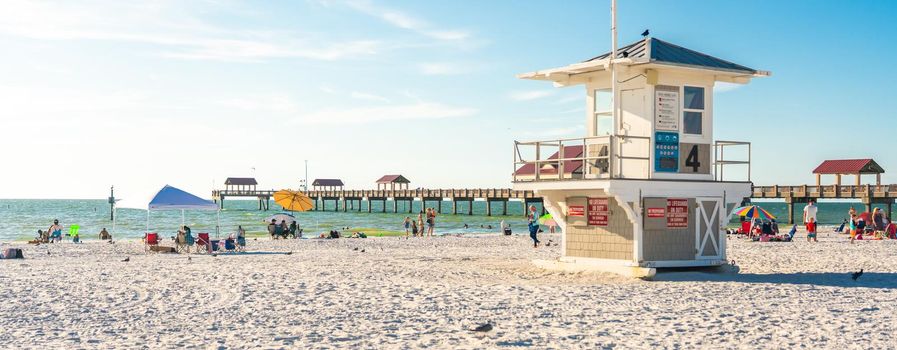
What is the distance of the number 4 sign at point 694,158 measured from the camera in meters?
15.4

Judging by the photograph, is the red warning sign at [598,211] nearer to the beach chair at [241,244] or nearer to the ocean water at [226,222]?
the beach chair at [241,244]

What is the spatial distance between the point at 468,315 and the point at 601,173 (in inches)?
209

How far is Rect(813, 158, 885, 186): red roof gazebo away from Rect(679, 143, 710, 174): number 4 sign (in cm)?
4288

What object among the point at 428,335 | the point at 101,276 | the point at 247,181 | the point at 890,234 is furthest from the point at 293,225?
the point at 247,181

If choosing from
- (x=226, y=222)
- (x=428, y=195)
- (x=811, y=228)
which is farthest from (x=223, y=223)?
(x=811, y=228)

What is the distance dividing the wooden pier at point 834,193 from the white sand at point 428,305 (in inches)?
1419

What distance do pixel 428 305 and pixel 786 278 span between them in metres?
7.50

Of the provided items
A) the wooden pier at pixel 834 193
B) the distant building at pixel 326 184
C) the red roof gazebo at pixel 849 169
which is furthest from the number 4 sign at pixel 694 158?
the distant building at pixel 326 184

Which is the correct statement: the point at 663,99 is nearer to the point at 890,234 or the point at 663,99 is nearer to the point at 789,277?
the point at 789,277

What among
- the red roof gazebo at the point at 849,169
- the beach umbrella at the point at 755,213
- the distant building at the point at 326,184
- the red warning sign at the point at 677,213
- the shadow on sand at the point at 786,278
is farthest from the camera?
the distant building at the point at 326,184

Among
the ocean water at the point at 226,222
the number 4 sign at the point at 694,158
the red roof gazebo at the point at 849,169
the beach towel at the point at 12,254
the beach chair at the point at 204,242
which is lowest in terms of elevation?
the ocean water at the point at 226,222

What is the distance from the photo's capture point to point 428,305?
11.6 metres

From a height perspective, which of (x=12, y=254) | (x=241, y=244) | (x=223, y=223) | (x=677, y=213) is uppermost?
(x=677, y=213)

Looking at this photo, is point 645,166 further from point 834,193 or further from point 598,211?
point 834,193
